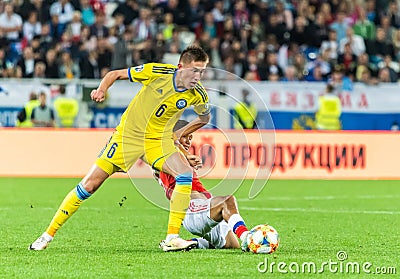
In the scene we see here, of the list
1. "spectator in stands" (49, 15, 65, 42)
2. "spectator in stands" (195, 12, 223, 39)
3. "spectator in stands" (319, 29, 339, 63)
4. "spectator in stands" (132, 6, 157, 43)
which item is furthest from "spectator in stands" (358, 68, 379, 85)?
"spectator in stands" (49, 15, 65, 42)

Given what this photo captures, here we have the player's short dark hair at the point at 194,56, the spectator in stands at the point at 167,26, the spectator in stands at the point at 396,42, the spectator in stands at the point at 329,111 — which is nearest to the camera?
the player's short dark hair at the point at 194,56

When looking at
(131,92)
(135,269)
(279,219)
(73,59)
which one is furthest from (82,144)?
(135,269)

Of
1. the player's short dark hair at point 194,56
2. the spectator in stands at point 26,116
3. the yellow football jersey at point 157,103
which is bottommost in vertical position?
the spectator in stands at point 26,116

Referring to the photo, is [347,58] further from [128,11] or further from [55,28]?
[55,28]

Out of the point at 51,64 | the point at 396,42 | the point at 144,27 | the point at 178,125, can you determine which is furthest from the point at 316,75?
the point at 178,125

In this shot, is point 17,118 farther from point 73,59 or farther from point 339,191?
point 339,191

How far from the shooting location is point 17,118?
63.9 ft

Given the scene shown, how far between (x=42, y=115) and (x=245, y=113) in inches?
168

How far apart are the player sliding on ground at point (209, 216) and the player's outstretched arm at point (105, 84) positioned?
1.01 metres

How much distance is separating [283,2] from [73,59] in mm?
6103

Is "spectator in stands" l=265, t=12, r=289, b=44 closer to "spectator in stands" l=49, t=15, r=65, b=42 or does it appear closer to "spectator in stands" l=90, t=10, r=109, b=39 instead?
"spectator in stands" l=90, t=10, r=109, b=39

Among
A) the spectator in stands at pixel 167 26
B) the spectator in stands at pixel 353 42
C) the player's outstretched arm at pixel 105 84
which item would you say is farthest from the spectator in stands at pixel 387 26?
the player's outstretched arm at pixel 105 84

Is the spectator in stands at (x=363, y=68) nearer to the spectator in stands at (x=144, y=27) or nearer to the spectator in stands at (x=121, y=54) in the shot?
the spectator in stands at (x=144, y=27)

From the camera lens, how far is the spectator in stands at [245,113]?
19.6m
